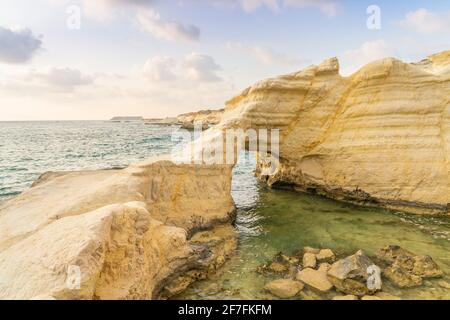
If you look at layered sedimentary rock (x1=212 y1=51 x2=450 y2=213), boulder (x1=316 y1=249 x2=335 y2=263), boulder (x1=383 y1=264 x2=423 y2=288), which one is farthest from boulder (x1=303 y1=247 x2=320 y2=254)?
layered sedimentary rock (x1=212 y1=51 x2=450 y2=213)

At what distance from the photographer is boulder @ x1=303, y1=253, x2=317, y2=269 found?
859 centimetres

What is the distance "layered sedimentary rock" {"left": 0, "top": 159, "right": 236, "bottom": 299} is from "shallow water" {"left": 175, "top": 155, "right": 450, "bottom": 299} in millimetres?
711

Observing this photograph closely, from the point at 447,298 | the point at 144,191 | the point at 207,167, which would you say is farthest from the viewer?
the point at 207,167

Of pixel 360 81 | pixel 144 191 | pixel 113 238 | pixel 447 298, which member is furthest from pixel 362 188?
pixel 113 238

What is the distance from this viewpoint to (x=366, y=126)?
1398cm

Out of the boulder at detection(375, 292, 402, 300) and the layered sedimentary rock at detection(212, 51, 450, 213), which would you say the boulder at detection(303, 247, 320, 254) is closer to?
the boulder at detection(375, 292, 402, 300)

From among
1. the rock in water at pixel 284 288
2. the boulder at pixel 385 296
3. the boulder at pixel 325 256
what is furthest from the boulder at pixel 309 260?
the boulder at pixel 385 296

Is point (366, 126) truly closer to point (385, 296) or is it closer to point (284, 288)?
point (385, 296)

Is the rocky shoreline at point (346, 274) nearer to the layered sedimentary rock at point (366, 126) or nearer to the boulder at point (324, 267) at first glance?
the boulder at point (324, 267)

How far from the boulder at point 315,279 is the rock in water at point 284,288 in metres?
0.28

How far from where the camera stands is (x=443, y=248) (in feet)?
31.6
